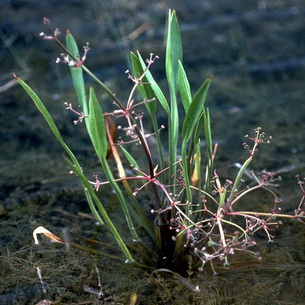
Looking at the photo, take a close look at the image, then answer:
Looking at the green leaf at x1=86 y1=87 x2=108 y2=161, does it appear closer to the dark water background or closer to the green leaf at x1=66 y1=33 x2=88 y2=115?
the green leaf at x1=66 y1=33 x2=88 y2=115

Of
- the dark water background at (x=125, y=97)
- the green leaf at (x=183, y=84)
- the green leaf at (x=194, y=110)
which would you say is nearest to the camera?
the green leaf at (x=194, y=110)

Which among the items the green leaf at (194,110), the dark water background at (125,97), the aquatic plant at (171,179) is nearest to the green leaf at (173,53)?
the aquatic plant at (171,179)

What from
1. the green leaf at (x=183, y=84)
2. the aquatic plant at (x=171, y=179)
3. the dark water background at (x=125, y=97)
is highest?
the green leaf at (x=183, y=84)

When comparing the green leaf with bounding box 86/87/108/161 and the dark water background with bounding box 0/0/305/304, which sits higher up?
the green leaf with bounding box 86/87/108/161

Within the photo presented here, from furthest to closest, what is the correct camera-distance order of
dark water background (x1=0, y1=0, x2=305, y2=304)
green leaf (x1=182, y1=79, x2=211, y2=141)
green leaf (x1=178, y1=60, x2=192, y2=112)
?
dark water background (x1=0, y1=0, x2=305, y2=304) → green leaf (x1=178, y1=60, x2=192, y2=112) → green leaf (x1=182, y1=79, x2=211, y2=141)

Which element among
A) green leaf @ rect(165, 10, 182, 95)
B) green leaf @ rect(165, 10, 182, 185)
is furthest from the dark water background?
green leaf @ rect(165, 10, 182, 95)

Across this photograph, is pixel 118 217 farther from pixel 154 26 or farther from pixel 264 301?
pixel 154 26

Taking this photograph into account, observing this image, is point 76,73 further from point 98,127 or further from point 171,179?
point 171,179

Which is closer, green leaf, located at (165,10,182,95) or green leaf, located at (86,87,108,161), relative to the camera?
green leaf, located at (86,87,108,161)

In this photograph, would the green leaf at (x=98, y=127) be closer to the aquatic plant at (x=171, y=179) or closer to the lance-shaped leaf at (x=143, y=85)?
the aquatic plant at (x=171, y=179)

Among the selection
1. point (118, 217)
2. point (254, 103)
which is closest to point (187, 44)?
point (254, 103)
